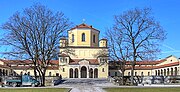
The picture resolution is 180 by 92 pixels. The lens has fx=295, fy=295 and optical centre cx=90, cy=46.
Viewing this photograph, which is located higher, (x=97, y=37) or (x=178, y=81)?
(x=97, y=37)

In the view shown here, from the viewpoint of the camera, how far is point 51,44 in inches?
1809

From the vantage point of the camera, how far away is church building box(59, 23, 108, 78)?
282 ft

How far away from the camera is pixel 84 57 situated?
90.1m

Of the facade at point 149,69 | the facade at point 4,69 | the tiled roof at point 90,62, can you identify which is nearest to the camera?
the facade at point 4,69

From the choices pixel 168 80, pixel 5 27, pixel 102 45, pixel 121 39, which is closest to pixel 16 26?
pixel 5 27

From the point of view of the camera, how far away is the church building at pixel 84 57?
282 feet

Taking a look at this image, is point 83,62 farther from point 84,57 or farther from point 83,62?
point 84,57

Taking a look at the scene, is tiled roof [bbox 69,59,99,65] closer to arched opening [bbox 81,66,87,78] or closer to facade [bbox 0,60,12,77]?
arched opening [bbox 81,66,87,78]

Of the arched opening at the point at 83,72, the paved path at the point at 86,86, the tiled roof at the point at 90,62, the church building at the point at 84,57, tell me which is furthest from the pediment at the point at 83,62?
the paved path at the point at 86,86

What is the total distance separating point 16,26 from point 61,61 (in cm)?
4356

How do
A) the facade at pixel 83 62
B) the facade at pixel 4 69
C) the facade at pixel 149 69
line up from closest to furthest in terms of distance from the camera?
the facade at pixel 4 69 → the facade at pixel 83 62 → the facade at pixel 149 69

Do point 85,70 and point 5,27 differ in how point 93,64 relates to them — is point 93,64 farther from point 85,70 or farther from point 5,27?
point 5,27

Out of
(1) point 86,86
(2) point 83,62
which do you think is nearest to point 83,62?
(2) point 83,62

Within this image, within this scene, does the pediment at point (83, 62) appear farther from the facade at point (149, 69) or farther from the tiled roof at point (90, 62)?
the facade at point (149, 69)
